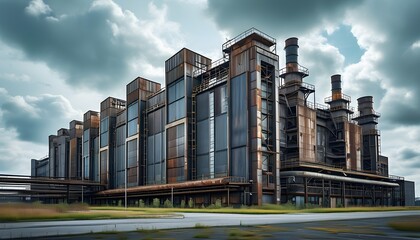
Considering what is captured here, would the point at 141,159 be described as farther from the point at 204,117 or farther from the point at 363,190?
the point at 363,190

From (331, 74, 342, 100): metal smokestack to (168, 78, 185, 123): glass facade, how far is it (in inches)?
1287

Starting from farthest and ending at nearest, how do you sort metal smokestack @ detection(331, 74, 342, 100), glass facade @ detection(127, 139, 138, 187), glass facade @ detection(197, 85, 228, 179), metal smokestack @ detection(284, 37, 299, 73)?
glass facade @ detection(127, 139, 138, 187) < metal smokestack @ detection(331, 74, 342, 100) < metal smokestack @ detection(284, 37, 299, 73) < glass facade @ detection(197, 85, 228, 179)

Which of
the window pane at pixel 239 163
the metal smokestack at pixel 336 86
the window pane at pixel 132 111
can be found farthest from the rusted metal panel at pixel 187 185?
the metal smokestack at pixel 336 86

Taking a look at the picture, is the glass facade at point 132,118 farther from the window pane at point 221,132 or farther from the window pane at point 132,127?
the window pane at point 221,132

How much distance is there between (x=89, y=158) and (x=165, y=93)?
140 ft

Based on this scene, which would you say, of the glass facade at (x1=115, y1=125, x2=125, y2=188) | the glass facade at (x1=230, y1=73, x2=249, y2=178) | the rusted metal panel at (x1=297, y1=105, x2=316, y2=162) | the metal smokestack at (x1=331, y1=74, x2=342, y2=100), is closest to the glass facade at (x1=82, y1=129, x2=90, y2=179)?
the glass facade at (x1=115, y1=125, x2=125, y2=188)

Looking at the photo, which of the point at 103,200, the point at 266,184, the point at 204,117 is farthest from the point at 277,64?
the point at 103,200

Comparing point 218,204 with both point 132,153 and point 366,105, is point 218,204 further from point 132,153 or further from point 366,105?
point 366,105

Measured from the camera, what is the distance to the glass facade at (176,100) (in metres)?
61.2

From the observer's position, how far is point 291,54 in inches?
2635

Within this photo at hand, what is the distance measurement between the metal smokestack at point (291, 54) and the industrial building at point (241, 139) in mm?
184

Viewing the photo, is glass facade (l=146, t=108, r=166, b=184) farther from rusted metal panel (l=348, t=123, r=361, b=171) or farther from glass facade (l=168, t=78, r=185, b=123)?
rusted metal panel (l=348, t=123, r=361, b=171)

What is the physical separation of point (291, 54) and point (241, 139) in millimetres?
25188

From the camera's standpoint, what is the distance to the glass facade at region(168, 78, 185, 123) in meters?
61.2
